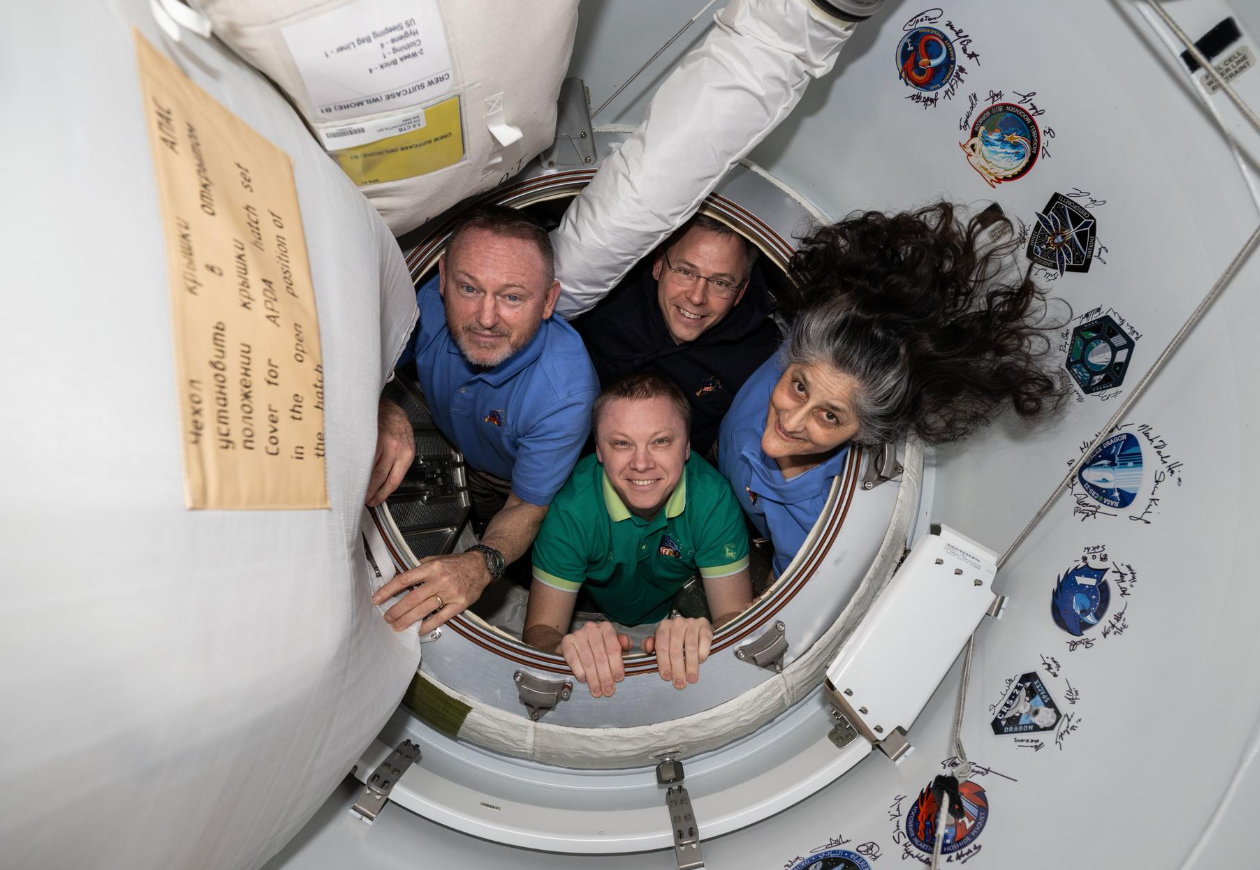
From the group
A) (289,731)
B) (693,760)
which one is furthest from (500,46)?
(693,760)

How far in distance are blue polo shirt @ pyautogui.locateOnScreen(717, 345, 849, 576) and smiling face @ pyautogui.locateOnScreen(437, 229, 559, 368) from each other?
0.57m

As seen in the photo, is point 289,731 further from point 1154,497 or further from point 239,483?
point 1154,497

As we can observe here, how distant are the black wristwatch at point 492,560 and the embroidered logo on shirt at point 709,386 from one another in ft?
2.41

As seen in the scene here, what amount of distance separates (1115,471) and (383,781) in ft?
4.62

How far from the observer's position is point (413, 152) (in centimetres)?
125

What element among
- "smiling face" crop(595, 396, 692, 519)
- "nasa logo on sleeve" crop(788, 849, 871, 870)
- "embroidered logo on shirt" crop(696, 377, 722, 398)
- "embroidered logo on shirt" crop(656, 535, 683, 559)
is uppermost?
"embroidered logo on shirt" crop(696, 377, 722, 398)

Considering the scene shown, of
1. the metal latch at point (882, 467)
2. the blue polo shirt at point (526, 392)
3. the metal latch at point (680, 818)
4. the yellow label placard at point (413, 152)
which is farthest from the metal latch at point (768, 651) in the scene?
the yellow label placard at point (413, 152)

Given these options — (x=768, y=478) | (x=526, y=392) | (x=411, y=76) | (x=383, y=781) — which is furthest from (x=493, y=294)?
(x=383, y=781)

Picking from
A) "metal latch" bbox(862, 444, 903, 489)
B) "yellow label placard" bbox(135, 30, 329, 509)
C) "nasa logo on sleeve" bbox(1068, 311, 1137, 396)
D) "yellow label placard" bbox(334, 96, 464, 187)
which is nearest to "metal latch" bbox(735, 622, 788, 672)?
"metal latch" bbox(862, 444, 903, 489)

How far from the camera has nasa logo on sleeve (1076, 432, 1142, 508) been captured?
3.99 feet

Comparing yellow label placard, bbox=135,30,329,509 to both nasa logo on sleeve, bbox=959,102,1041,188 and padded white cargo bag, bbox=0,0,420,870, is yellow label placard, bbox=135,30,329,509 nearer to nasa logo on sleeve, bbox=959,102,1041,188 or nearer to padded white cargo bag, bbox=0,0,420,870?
padded white cargo bag, bbox=0,0,420,870

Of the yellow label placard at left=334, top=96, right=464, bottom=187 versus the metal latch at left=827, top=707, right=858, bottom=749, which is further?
the metal latch at left=827, top=707, right=858, bottom=749

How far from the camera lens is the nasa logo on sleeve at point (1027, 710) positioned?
1258 millimetres

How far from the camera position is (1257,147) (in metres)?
1.01
